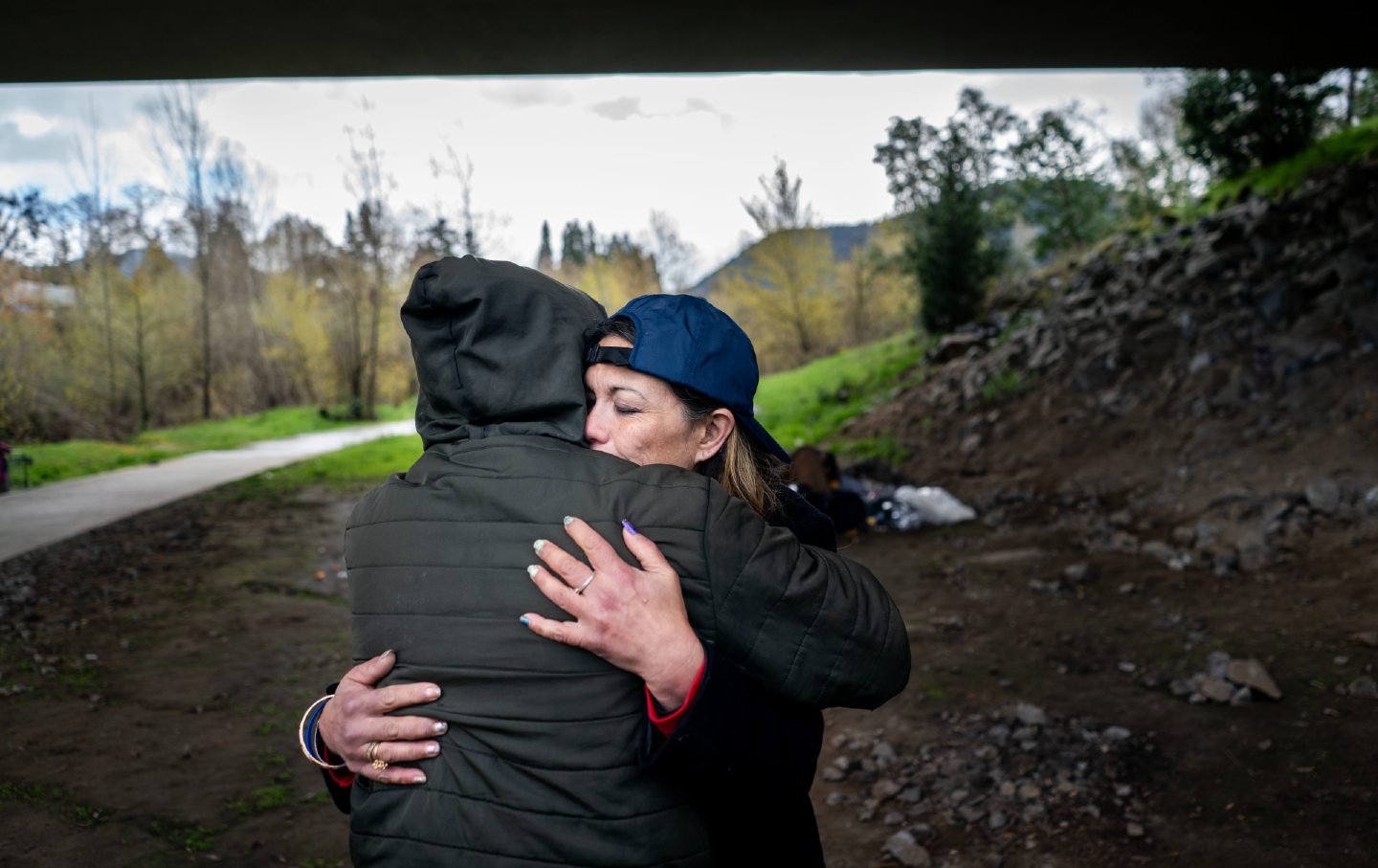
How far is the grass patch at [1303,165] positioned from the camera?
37.1 feet

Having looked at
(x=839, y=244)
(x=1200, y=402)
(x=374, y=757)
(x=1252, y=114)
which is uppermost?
(x=839, y=244)

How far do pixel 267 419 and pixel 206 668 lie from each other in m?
21.0

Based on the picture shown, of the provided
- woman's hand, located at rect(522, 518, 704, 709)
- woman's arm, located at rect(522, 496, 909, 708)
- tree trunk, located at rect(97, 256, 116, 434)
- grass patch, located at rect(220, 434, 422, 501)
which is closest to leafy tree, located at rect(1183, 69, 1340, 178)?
grass patch, located at rect(220, 434, 422, 501)

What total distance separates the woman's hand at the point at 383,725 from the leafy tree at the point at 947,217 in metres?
17.6

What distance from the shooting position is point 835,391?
58.6 ft

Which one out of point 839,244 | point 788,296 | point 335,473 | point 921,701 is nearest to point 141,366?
point 335,473

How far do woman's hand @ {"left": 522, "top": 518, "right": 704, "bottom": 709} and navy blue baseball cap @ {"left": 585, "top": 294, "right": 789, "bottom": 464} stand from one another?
382 mm

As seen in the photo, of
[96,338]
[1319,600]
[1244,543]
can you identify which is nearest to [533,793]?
[1319,600]

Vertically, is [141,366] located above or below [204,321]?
below

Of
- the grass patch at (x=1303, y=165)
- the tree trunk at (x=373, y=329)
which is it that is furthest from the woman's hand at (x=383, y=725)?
the tree trunk at (x=373, y=329)

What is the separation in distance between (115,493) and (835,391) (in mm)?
12317

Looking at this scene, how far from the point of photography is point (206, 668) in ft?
17.1

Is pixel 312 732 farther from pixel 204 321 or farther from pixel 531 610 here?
pixel 204 321

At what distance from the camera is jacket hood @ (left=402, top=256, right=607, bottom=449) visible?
1.63m
